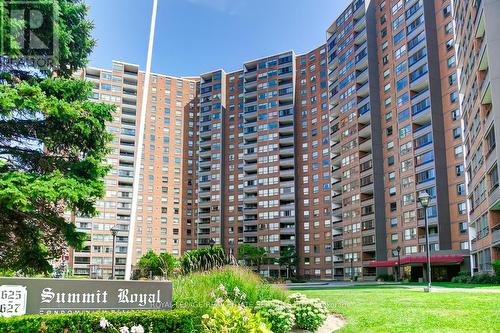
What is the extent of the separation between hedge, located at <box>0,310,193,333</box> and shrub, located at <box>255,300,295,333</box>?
8.93 feet

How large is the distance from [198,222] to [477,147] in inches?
3292

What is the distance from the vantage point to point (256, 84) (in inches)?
4887

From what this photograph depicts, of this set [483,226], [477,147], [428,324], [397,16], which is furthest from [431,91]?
[428,324]

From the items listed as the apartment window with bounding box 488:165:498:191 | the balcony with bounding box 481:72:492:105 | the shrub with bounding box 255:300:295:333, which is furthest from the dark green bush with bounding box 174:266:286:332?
the balcony with bounding box 481:72:492:105

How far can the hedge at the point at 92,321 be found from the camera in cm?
920

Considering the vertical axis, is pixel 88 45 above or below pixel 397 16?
below

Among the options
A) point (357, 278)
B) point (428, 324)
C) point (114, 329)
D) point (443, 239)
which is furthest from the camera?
point (357, 278)

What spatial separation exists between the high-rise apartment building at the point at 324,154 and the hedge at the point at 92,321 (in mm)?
40289

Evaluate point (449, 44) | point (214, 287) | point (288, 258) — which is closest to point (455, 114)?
point (449, 44)

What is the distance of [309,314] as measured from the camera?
44.5ft

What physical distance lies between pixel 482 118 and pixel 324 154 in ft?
219

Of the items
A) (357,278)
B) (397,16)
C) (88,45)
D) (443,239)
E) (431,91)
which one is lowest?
(357,278)

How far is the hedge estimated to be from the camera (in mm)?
9195

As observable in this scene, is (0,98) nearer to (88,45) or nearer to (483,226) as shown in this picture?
(88,45)
